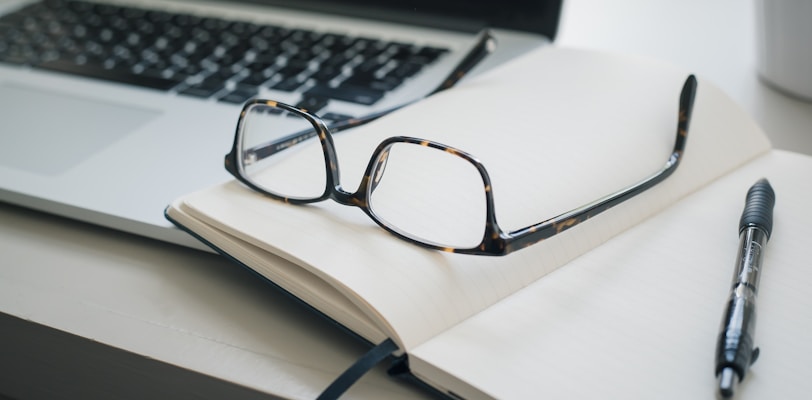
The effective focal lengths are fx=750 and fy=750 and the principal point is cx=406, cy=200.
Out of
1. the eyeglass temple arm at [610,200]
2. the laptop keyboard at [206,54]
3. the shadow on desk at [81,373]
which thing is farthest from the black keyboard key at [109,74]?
the eyeglass temple arm at [610,200]

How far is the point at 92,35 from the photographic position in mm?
915

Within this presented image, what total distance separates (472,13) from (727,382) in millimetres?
602

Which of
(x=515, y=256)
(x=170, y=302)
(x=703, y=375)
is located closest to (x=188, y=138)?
(x=170, y=302)

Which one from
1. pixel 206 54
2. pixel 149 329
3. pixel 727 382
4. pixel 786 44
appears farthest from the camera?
pixel 206 54

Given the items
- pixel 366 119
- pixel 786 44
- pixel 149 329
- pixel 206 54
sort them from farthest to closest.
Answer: pixel 206 54 < pixel 786 44 < pixel 366 119 < pixel 149 329

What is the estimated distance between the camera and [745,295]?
1.36 ft

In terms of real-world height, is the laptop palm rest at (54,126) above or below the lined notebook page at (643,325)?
below

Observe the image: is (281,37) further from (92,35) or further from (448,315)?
(448,315)

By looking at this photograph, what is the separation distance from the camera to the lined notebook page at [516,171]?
0.43 m

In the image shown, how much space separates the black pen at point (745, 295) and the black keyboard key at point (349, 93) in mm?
343

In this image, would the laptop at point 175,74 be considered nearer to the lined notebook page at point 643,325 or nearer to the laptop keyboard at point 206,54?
the laptop keyboard at point 206,54

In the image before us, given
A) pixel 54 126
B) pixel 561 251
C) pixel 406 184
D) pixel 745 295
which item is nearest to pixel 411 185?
pixel 406 184

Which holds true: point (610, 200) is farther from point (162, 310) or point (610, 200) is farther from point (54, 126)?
point (54, 126)

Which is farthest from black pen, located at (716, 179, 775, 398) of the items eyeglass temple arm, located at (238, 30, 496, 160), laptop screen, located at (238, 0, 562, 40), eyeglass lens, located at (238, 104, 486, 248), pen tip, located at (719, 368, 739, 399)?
laptop screen, located at (238, 0, 562, 40)
